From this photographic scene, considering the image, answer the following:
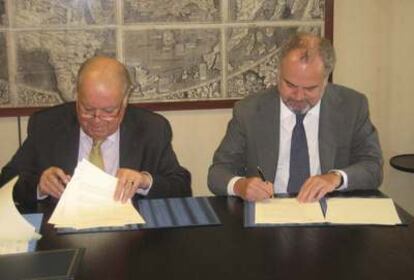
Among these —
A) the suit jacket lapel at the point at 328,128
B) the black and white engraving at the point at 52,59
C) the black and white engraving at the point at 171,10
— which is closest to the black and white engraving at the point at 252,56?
the black and white engraving at the point at 171,10

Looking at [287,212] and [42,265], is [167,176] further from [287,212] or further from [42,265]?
[42,265]

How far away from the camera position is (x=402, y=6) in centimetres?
323

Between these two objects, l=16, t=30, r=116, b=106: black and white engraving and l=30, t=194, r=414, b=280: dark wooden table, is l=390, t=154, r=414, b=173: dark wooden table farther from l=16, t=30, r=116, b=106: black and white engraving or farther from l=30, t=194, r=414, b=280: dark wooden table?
l=16, t=30, r=116, b=106: black and white engraving

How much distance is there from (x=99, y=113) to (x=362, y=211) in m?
0.95

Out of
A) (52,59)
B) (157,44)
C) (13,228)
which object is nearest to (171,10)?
(157,44)

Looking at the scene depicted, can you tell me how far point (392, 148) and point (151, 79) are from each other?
157cm

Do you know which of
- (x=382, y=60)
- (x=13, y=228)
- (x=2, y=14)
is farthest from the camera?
(x=382, y=60)

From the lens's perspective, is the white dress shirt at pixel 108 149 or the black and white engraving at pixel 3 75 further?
the black and white engraving at pixel 3 75

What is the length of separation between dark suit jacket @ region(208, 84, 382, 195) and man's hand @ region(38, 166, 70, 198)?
64cm

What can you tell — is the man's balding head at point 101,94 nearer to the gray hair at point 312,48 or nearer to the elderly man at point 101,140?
the elderly man at point 101,140

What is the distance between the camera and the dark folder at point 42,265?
3.99 ft

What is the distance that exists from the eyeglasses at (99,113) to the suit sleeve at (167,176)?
10.3 inches

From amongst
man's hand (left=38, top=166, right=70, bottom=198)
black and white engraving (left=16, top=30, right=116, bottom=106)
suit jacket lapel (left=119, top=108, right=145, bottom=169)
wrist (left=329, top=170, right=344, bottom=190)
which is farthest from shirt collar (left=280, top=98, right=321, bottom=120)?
black and white engraving (left=16, top=30, right=116, bottom=106)

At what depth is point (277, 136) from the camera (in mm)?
2203
